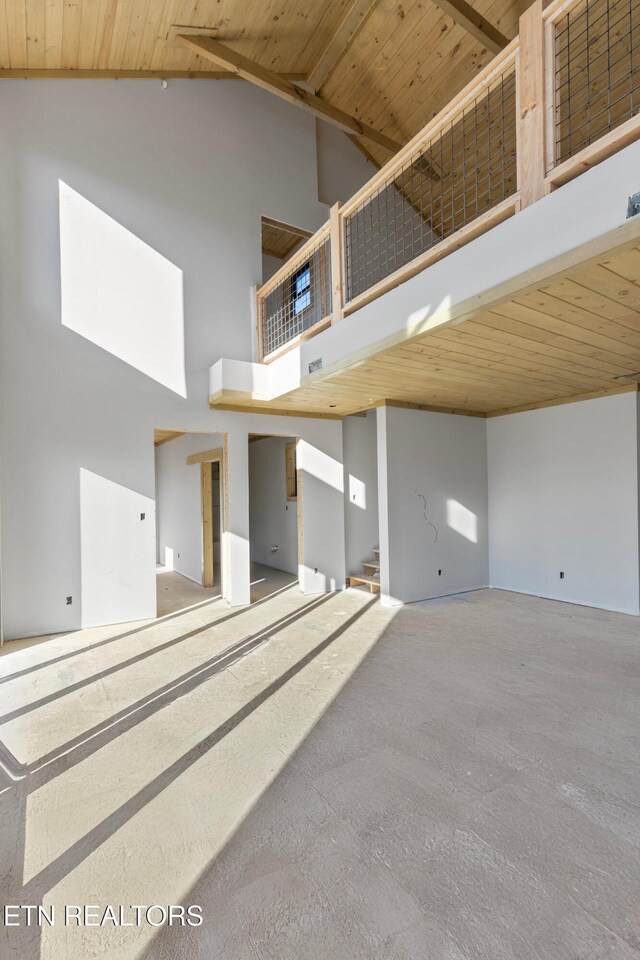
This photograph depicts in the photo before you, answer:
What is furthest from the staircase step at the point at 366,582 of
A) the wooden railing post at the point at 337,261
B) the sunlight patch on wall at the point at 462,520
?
the wooden railing post at the point at 337,261

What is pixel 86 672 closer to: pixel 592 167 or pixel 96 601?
pixel 96 601

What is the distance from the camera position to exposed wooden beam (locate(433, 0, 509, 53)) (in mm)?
4676

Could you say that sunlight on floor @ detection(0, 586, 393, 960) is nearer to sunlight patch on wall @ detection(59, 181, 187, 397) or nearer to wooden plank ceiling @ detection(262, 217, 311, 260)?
sunlight patch on wall @ detection(59, 181, 187, 397)

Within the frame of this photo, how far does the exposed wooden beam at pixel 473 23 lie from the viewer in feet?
15.3

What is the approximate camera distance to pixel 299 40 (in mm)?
5488

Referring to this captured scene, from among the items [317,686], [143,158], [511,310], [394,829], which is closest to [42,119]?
[143,158]

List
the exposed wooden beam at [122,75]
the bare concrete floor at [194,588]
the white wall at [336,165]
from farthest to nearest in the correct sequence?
the white wall at [336,165] < the bare concrete floor at [194,588] < the exposed wooden beam at [122,75]

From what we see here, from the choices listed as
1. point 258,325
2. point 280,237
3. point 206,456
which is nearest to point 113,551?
point 206,456

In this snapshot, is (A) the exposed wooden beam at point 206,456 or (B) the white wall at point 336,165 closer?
(A) the exposed wooden beam at point 206,456

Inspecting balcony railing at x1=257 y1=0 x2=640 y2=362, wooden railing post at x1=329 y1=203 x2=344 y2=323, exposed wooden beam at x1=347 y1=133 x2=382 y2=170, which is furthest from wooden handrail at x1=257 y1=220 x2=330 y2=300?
exposed wooden beam at x1=347 y1=133 x2=382 y2=170

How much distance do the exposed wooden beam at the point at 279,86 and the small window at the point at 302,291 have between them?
6.35ft

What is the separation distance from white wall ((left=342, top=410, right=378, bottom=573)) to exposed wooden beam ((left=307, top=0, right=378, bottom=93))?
4.26 metres

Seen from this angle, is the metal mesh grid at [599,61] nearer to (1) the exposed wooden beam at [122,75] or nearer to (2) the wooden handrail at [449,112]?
(2) the wooden handrail at [449,112]

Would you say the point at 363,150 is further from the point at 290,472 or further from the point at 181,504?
the point at 181,504
